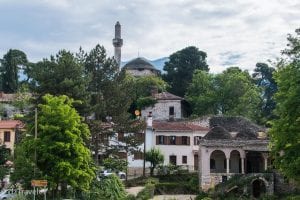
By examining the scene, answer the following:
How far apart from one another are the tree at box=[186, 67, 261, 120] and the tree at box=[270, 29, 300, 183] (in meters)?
44.6

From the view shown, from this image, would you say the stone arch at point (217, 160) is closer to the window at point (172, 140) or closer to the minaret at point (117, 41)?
the window at point (172, 140)

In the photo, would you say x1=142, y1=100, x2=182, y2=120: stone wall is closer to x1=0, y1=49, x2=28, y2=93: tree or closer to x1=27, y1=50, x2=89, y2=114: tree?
x1=0, y1=49, x2=28, y2=93: tree

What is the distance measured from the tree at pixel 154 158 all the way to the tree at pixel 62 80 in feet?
59.4

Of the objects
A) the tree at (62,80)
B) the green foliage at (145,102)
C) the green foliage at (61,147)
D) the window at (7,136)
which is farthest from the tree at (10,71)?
the green foliage at (61,147)

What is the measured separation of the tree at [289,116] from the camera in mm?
34688

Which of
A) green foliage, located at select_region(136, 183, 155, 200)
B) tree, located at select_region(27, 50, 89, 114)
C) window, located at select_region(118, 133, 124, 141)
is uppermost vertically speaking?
tree, located at select_region(27, 50, 89, 114)

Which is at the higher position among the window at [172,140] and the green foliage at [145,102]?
the green foliage at [145,102]

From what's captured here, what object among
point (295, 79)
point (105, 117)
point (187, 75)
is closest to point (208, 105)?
point (187, 75)

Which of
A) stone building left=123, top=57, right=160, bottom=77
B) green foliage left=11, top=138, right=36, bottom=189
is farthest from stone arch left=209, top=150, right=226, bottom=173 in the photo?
stone building left=123, top=57, right=160, bottom=77

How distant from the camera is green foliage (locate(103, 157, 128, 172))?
54.2 meters

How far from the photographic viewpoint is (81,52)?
175ft

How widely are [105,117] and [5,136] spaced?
636 inches

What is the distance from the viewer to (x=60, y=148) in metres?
35.9

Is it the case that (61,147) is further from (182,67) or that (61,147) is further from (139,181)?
(182,67)
